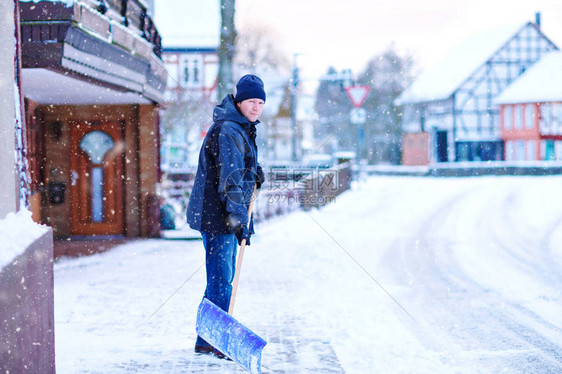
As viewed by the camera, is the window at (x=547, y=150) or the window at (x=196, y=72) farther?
the window at (x=196, y=72)

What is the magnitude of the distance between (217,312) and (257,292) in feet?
8.25

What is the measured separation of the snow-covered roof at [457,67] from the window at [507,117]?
313 centimetres

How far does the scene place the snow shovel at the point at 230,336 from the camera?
336 centimetres

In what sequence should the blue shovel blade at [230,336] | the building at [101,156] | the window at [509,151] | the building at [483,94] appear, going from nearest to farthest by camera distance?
the blue shovel blade at [230,336], the building at [101,156], the window at [509,151], the building at [483,94]

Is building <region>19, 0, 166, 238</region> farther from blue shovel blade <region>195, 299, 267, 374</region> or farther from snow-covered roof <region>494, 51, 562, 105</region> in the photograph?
snow-covered roof <region>494, 51, 562, 105</region>

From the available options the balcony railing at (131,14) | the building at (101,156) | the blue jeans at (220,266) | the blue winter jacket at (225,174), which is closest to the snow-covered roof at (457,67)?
the balcony railing at (131,14)

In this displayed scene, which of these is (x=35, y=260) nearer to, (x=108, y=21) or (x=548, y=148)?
(x=108, y=21)

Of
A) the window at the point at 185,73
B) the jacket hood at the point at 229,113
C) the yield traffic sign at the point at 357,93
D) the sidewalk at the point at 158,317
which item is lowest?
the sidewalk at the point at 158,317

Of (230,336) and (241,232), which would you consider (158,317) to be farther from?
(241,232)

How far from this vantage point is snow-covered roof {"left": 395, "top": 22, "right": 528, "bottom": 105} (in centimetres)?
3684

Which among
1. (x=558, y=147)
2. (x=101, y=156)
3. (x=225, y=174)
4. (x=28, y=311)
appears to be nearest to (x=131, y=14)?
(x=101, y=156)

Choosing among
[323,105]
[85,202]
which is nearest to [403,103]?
[323,105]

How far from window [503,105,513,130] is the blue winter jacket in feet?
116

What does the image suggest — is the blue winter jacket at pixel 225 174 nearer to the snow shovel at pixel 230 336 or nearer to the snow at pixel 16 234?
the snow shovel at pixel 230 336
